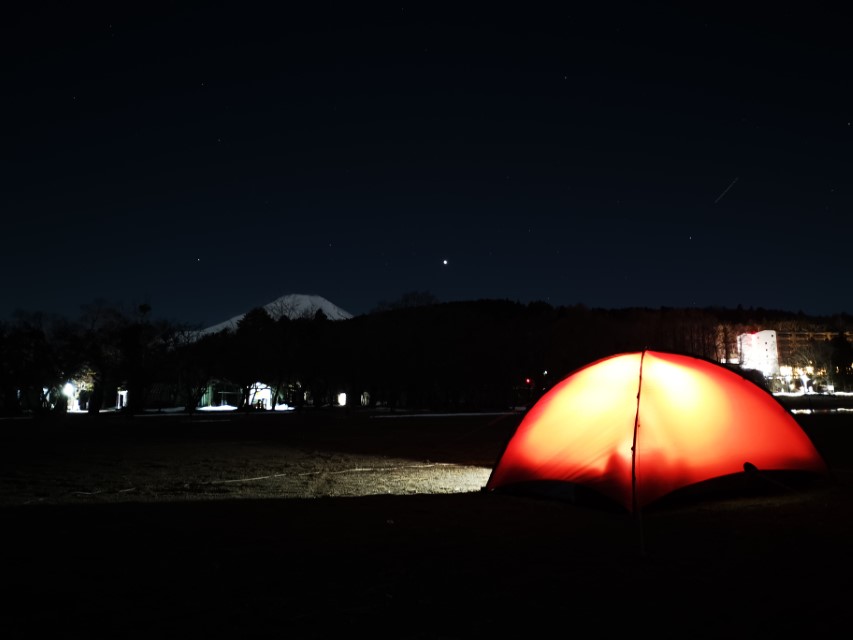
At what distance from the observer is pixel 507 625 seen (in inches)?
191

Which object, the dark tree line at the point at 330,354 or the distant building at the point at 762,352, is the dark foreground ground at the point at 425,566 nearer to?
the dark tree line at the point at 330,354

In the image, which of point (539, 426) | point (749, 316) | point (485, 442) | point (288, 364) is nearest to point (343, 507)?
point (539, 426)

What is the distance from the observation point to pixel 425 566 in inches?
252

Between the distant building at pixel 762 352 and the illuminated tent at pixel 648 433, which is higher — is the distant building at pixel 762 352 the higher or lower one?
the higher one

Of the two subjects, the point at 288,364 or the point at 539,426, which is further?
the point at 288,364

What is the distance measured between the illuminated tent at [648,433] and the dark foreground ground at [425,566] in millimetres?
459

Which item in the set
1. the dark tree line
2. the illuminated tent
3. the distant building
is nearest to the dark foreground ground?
the illuminated tent

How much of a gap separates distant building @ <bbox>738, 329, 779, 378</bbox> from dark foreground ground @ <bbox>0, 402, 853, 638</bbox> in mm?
115017

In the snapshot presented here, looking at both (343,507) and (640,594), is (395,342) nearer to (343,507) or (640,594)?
(343,507)

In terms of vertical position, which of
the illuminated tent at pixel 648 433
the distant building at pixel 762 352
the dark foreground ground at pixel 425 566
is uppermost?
the distant building at pixel 762 352

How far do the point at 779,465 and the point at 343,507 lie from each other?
6837 millimetres

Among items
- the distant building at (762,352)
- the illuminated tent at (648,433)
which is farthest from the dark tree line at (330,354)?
the illuminated tent at (648,433)

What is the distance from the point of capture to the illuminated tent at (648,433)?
9.53 meters

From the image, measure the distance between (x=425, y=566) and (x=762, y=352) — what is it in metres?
131
